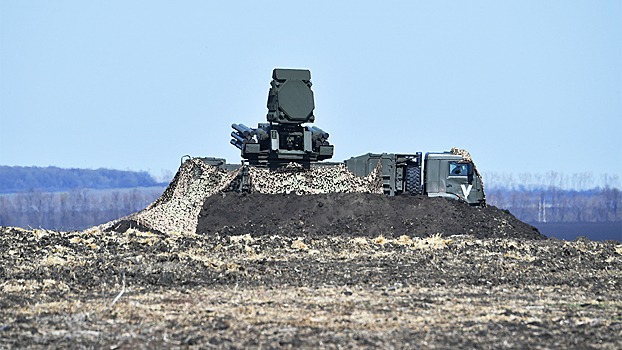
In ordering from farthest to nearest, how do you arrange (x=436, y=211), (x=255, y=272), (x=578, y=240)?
(x=436, y=211)
(x=578, y=240)
(x=255, y=272)

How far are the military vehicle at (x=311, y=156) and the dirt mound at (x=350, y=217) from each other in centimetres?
183

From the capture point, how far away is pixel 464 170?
113 ft

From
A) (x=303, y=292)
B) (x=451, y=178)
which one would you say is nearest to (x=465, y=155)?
(x=451, y=178)

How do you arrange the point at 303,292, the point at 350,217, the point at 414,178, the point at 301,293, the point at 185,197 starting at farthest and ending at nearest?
the point at 414,178 < the point at 185,197 < the point at 350,217 < the point at 303,292 < the point at 301,293

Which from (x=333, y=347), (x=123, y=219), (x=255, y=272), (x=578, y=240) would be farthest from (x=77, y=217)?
(x=333, y=347)

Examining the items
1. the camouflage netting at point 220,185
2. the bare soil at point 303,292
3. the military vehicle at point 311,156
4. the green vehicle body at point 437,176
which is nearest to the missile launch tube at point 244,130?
the military vehicle at point 311,156

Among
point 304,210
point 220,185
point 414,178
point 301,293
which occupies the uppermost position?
point 414,178

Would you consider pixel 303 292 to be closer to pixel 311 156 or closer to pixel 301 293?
pixel 301 293

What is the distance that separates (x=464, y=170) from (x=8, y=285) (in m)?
20.6

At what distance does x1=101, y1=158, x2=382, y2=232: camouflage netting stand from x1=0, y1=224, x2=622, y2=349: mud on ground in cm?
686

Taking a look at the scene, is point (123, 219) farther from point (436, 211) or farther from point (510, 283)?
point (510, 283)

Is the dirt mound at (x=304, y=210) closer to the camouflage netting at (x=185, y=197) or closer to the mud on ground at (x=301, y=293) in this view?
the camouflage netting at (x=185, y=197)

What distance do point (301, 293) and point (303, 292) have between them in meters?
0.13

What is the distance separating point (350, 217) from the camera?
1222 inches
